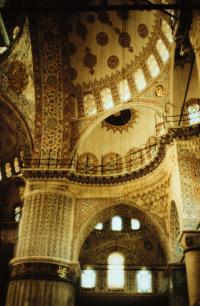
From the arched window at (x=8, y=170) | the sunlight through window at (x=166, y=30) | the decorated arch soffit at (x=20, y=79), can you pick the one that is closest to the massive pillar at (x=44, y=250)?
the decorated arch soffit at (x=20, y=79)

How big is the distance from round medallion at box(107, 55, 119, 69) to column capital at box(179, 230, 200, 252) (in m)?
7.78

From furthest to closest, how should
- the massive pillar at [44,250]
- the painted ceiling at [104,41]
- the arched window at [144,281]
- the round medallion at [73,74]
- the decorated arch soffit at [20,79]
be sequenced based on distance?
the arched window at [144,281] < the round medallion at [73,74] < the decorated arch soffit at [20,79] < the painted ceiling at [104,41] < the massive pillar at [44,250]

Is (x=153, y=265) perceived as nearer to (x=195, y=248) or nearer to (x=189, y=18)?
(x=195, y=248)

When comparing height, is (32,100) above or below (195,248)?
above

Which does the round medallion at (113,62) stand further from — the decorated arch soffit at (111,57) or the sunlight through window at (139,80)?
the sunlight through window at (139,80)

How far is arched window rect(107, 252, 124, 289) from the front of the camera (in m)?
16.4

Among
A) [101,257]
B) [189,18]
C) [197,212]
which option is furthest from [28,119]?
[189,18]

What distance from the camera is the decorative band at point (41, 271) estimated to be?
12.4 meters

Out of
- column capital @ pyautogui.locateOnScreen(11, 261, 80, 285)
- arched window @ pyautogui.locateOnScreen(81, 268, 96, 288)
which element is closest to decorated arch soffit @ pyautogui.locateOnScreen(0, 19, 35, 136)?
column capital @ pyautogui.locateOnScreen(11, 261, 80, 285)

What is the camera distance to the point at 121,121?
16562 mm

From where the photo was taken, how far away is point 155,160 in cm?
1372

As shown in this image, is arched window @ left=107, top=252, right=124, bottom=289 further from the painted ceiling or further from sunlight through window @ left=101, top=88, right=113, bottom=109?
the painted ceiling

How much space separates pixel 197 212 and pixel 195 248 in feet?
3.69

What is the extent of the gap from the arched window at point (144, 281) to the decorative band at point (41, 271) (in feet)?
15.4
